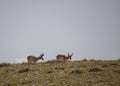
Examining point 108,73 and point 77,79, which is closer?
point 77,79

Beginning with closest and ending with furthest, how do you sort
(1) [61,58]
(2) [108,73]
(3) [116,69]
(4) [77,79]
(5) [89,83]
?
(5) [89,83], (4) [77,79], (2) [108,73], (3) [116,69], (1) [61,58]

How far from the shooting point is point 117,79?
24875mm

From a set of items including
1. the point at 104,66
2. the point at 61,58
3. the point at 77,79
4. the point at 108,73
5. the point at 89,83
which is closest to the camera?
the point at 89,83

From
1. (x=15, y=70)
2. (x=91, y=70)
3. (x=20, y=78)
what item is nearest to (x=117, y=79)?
(x=91, y=70)

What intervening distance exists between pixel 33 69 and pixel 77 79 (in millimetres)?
6969

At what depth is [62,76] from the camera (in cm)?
2659

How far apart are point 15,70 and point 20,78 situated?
4.34 meters

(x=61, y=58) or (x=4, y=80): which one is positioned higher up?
(x=61, y=58)

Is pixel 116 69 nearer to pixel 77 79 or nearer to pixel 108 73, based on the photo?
pixel 108 73

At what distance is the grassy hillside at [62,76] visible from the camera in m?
24.0

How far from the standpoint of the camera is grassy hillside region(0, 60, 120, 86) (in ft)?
78.8

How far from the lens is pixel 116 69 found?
29.7m

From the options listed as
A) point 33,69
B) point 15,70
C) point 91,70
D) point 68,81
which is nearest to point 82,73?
point 91,70

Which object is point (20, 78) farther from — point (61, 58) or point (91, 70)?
point (61, 58)
